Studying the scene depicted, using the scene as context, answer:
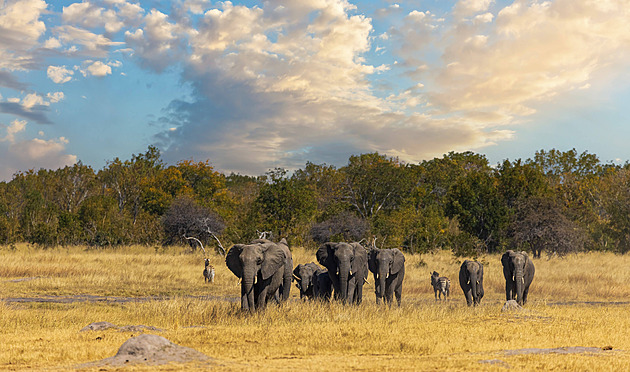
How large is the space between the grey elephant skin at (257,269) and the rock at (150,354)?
466cm

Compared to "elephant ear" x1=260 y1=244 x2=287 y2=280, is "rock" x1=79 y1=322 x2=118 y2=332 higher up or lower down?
lower down

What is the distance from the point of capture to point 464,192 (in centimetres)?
4506

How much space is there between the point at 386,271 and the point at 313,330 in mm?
6286

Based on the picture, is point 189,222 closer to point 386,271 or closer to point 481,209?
point 481,209

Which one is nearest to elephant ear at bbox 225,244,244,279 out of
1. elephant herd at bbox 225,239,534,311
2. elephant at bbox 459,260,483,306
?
elephant herd at bbox 225,239,534,311

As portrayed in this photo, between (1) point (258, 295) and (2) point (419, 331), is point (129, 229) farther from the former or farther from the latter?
(2) point (419, 331)

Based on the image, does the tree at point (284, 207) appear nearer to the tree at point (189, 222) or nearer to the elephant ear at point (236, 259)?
the tree at point (189, 222)

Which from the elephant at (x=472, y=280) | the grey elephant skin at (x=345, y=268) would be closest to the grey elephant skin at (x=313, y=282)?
the grey elephant skin at (x=345, y=268)

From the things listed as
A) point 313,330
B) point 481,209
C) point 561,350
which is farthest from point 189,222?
point 561,350

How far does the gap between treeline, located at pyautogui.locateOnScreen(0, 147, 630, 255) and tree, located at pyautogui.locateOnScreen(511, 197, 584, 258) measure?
0.24 ft

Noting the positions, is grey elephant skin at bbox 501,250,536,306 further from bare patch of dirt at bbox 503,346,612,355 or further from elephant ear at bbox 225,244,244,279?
elephant ear at bbox 225,244,244,279

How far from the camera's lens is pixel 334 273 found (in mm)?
17547

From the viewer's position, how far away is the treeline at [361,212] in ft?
124

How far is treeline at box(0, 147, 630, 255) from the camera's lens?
37.7m
